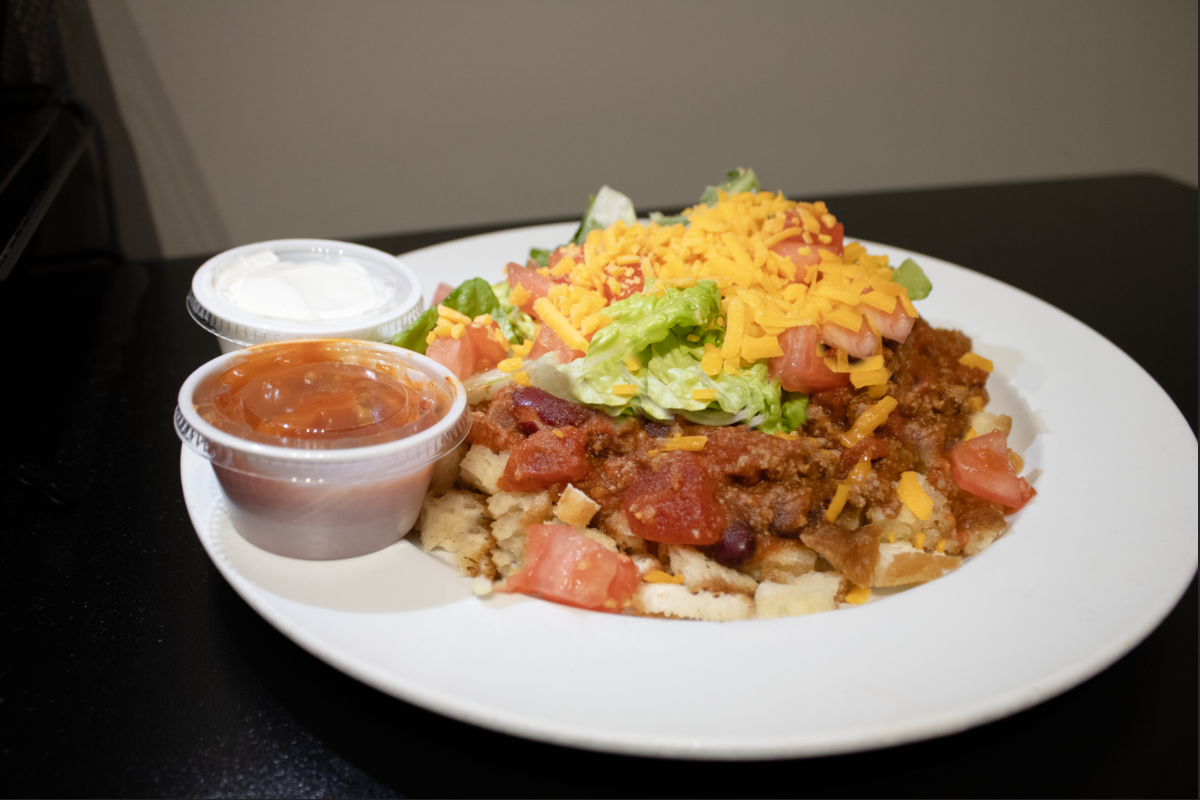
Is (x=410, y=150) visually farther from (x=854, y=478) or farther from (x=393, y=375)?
(x=854, y=478)

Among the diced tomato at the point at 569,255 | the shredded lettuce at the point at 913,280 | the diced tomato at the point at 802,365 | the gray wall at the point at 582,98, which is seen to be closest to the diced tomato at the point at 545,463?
the diced tomato at the point at 802,365

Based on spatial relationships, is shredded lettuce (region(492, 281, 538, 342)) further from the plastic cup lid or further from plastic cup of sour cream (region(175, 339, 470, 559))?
the plastic cup lid

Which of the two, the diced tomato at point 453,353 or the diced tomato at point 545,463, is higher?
the diced tomato at point 453,353

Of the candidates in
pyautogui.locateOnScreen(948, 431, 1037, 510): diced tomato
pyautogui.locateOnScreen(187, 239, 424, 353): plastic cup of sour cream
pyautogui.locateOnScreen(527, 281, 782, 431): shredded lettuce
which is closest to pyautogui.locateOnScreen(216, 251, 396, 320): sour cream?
pyautogui.locateOnScreen(187, 239, 424, 353): plastic cup of sour cream

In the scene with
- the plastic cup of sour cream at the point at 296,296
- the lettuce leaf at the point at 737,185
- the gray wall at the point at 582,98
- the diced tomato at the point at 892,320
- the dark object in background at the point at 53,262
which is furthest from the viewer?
the gray wall at the point at 582,98

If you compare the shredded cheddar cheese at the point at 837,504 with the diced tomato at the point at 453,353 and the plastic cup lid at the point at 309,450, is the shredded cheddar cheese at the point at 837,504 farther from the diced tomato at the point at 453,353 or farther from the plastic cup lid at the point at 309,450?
the diced tomato at the point at 453,353

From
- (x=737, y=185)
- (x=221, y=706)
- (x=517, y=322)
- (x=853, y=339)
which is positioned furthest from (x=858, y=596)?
(x=737, y=185)
